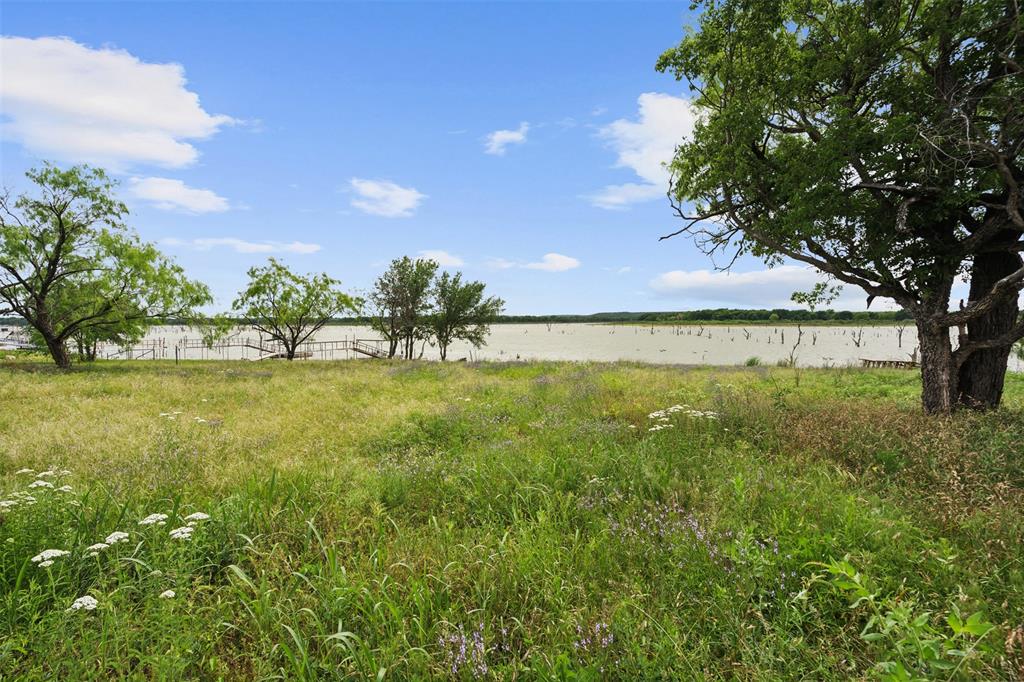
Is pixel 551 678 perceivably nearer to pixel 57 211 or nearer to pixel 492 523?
pixel 492 523

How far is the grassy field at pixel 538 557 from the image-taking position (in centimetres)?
265

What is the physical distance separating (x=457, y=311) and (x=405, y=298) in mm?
5727

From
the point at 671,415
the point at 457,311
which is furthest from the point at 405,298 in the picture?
the point at 671,415

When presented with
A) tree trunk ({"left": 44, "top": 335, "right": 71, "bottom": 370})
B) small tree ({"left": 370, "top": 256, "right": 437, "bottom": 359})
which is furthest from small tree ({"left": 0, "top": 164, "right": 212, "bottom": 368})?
small tree ({"left": 370, "top": 256, "right": 437, "bottom": 359})

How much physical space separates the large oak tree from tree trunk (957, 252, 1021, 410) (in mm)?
25

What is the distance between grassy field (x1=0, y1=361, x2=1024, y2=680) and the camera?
2.65m

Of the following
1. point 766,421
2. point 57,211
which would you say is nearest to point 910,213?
point 766,421

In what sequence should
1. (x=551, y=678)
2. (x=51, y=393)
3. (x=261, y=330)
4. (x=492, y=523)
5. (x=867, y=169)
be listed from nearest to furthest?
(x=551, y=678) < (x=492, y=523) < (x=867, y=169) < (x=51, y=393) < (x=261, y=330)

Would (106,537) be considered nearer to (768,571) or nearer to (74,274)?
(768,571)

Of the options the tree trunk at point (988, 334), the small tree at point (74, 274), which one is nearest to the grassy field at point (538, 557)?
the tree trunk at point (988, 334)

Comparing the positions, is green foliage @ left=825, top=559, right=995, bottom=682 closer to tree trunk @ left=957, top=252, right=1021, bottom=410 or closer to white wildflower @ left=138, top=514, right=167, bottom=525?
white wildflower @ left=138, top=514, right=167, bottom=525

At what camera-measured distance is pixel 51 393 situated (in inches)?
553

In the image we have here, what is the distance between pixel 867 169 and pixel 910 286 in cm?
299

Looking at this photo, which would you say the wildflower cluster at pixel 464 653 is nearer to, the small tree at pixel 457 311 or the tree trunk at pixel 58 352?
the tree trunk at pixel 58 352
